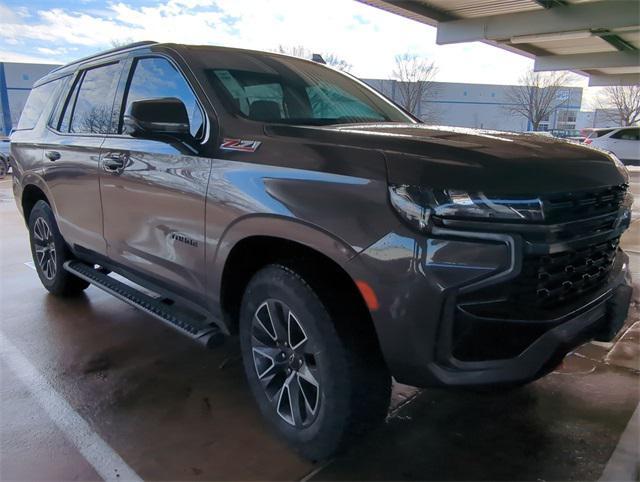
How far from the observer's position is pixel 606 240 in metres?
2.32

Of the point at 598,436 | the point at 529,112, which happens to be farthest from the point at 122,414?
the point at 529,112

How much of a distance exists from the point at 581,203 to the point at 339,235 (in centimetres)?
103

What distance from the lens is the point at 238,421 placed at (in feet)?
9.54

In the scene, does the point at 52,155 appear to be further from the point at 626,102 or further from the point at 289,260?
the point at 626,102

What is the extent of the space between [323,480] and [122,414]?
4.31 feet

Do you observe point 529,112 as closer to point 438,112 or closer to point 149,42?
point 438,112

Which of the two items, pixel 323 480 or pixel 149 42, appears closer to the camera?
pixel 323 480

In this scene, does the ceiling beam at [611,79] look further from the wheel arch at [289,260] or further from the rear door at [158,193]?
the wheel arch at [289,260]

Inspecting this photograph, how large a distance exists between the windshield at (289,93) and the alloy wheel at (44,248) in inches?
109

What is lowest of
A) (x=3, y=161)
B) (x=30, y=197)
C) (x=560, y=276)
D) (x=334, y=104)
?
(x=3, y=161)

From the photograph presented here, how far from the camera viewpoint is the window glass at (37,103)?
4.83 m

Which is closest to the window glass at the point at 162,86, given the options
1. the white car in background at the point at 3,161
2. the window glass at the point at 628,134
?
the white car in background at the point at 3,161

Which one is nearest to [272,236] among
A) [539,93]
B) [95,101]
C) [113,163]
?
[113,163]

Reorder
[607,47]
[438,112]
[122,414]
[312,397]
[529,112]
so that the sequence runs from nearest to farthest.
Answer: [312,397] → [122,414] → [607,47] → [529,112] → [438,112]
